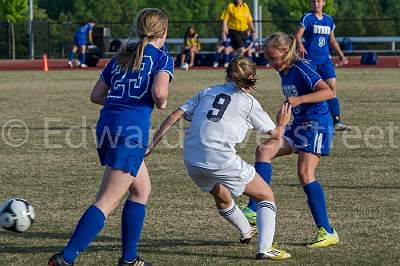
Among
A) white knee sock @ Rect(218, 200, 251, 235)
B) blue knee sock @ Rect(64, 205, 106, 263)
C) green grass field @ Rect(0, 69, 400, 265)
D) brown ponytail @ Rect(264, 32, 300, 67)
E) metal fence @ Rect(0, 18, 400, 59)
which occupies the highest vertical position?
brown ponytail @ Rect(264, 32, 300, 67)

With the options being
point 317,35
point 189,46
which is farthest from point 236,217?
point 189,46

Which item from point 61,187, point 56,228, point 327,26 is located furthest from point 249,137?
point 56,228

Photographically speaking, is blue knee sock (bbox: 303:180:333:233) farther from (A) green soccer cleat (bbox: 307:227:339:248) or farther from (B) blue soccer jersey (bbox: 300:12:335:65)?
(B) blue soccer jersey (bbox: 300:12:335:65)

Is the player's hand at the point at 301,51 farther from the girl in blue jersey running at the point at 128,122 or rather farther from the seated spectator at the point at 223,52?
the seated spectator at the point at 223,52

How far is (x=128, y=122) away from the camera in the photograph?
20.4 feet

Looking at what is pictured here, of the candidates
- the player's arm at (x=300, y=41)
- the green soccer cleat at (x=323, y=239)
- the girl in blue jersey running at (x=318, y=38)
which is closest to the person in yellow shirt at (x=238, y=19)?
the girl in blue jersey running at (x=318, y=38)

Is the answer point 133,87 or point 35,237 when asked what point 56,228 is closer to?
point 35,237

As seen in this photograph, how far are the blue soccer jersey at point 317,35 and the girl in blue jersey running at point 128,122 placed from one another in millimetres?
8164

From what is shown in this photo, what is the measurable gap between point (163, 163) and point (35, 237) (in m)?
4.30

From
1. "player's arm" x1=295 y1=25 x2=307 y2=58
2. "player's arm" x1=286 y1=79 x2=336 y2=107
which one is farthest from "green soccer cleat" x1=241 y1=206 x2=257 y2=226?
"player's arm" x1=295 y1=25 x2=307 y2=58

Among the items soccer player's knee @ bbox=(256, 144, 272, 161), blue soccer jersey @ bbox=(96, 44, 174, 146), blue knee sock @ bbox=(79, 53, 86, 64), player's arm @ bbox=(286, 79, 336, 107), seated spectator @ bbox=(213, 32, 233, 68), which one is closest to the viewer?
blue soccer jersey @ bbox=(96, 44, 174, 146)

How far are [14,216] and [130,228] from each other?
2.87 ft

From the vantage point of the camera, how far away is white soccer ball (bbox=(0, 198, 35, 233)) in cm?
672

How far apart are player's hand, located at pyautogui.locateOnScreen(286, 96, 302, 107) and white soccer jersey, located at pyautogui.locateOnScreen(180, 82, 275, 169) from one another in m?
0.34
